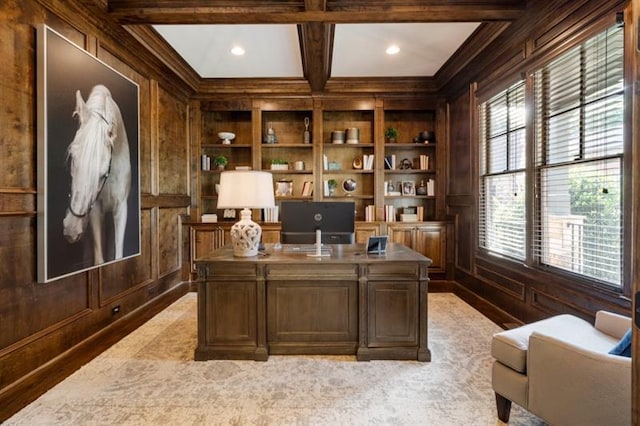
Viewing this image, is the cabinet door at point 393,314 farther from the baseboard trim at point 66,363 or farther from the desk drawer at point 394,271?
the baseboard trim at point 66,363

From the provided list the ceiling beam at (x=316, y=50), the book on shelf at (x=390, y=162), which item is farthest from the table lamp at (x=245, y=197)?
the book on shelf at (x=390, y=162)

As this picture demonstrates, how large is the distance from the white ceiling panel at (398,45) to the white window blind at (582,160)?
1109 millimetres

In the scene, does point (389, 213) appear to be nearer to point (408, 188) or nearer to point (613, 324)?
point (408, 188)

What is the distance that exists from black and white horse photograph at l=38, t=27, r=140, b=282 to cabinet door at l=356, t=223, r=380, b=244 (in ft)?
9.34

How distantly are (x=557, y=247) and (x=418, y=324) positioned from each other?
1329 millimetres

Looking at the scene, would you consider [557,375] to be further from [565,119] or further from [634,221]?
[565,119]

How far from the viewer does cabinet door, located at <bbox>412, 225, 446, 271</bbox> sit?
4.90m

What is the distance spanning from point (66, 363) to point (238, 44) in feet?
11.1

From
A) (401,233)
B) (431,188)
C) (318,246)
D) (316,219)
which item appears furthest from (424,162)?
(318,246)

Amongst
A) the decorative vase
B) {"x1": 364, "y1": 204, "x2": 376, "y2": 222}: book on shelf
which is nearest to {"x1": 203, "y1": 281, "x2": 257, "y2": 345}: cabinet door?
{"x1": 364, "y1": 204, "x2": 376, "y2": 222}: book on shelf

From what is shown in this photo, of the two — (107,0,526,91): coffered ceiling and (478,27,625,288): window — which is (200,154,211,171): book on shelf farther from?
(478,27,625,288): window

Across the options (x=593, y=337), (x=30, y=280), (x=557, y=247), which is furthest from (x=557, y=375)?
(x=30, y=280)

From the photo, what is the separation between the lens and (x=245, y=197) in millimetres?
2643

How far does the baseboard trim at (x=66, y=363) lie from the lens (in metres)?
2.07
